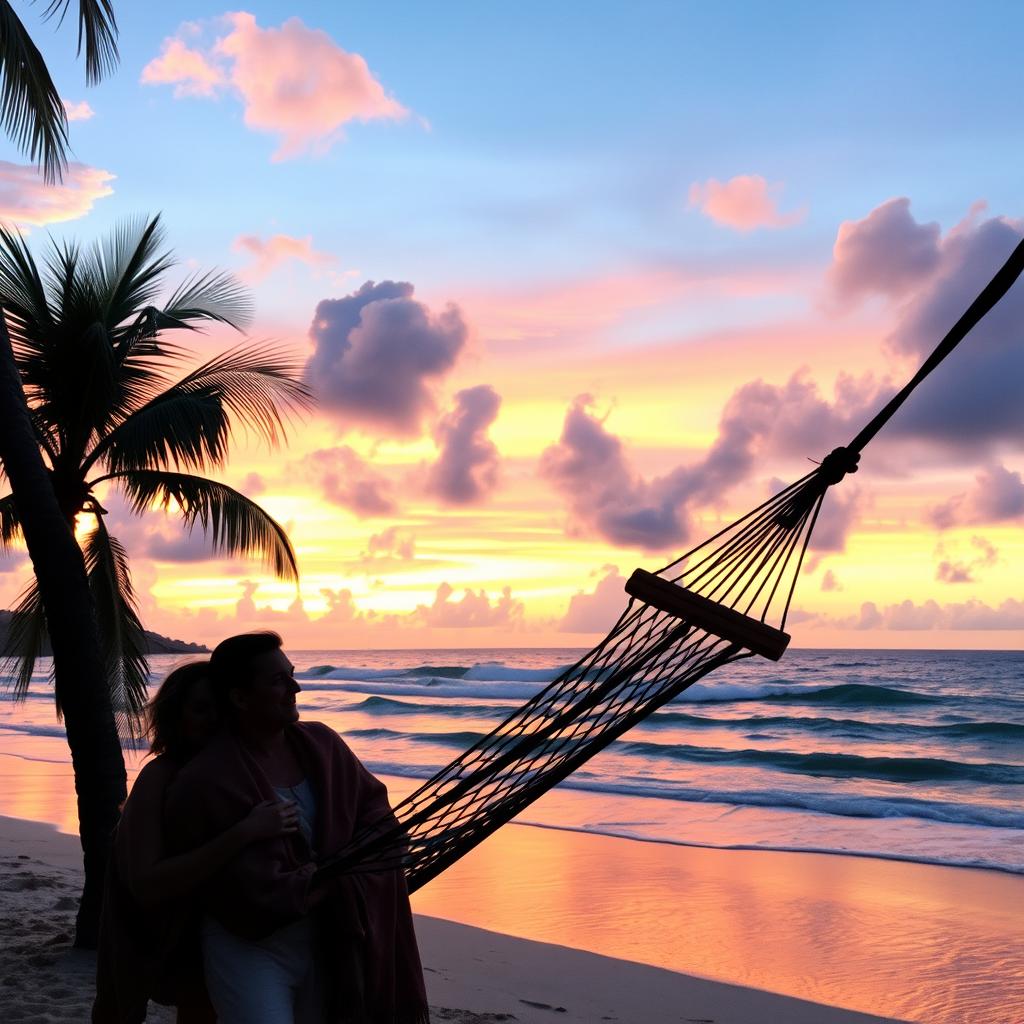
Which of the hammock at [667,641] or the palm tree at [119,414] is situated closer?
the hammock at [667,641]

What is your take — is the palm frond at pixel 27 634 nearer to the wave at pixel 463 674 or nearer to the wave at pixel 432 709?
the wave at pixel 432 709

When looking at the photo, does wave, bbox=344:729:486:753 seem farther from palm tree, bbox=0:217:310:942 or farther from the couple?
the couple

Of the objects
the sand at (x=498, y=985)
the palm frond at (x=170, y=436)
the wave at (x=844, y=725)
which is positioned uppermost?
the palm frond at (x=170, y=436)

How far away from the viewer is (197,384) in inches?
297

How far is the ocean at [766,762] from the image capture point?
9.62 metres

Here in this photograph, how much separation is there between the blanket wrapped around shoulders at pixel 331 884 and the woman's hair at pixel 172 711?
84 millimetres

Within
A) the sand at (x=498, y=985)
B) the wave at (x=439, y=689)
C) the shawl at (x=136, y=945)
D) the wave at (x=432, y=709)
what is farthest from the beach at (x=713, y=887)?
the wave at (x=439, y=689)

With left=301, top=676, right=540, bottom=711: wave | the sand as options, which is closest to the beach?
the sand

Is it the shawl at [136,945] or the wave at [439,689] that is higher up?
the shawl at [136,945]

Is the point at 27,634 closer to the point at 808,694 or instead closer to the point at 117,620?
the point at 117,620

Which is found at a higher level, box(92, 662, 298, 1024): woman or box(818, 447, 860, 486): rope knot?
box(818, 447, 860, 486): rope knot

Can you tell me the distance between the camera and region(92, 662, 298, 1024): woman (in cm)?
178

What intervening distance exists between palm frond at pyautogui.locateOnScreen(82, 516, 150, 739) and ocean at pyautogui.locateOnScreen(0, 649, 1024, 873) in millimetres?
2630

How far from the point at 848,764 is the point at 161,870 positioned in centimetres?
1431
